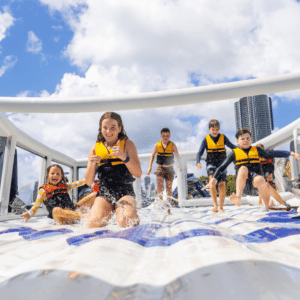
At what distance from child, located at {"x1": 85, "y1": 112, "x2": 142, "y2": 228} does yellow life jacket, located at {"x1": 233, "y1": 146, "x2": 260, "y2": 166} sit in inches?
70.7

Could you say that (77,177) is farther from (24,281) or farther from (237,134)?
(24,281)

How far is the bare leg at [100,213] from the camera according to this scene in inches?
71.0

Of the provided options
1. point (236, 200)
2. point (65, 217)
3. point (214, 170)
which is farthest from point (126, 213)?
point (214, 170)

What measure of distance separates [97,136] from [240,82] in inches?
57.4

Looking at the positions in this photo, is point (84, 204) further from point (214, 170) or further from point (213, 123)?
point (213, 123)

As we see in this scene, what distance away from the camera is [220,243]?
2.60 feet

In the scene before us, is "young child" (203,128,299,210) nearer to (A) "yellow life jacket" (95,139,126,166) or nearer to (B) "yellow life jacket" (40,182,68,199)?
(A) "yellow life jacket" (95,139,126,166)

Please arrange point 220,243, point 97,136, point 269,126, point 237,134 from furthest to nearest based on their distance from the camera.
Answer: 1. point 269,126
2. point 237,134
3. point 97,136
4. point 220,243

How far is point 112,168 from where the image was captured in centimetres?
207

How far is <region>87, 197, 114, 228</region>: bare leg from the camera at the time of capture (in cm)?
180

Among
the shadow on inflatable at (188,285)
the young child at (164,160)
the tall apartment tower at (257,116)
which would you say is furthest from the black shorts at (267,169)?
the tall apartment tower at (257,116)

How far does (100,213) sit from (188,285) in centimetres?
146

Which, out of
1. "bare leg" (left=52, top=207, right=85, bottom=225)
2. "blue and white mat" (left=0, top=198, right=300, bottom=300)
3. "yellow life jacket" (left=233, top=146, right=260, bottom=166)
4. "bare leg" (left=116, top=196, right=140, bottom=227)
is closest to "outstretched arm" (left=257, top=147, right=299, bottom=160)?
"yellow life jacket" (left=233, top=146, right=260, bottom=166)

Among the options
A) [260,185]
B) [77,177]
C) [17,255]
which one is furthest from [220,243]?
[77,177]
